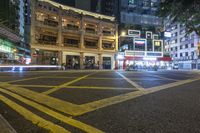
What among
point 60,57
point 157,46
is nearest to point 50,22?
point 60,57

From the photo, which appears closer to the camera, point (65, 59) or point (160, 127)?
point (160, 127)

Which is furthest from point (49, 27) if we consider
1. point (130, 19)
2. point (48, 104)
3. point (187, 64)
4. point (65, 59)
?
point (187, 64)

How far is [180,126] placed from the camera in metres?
3.47

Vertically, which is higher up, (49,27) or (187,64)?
(49,27)

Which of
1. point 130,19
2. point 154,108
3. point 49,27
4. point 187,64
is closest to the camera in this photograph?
point 154,108

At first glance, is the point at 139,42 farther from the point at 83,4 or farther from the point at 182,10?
the point at 182,10

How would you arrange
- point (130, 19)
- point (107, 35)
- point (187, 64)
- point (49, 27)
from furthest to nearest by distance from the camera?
point (187, 64) < point (130, 19) < point (107, 35) < point (49, 27)

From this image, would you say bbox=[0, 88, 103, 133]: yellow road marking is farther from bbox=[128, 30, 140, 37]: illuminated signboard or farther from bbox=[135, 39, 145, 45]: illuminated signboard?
bbox=[135, 39, 145, 45]: illuminated signboard

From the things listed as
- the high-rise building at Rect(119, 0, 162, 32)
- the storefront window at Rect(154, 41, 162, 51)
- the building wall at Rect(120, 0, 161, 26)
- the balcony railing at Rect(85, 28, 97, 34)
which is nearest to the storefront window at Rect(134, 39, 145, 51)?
the storefront window at Rect(154, 41, 162, 51)

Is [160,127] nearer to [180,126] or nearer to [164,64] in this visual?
[180,126]

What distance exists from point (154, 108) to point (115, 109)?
0.83m

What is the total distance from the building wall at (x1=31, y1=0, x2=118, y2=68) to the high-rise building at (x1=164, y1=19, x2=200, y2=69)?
23803 mm

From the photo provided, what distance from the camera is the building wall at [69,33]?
50.2 metres

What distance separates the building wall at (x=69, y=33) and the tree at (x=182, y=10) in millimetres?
40760
